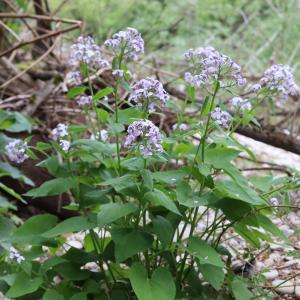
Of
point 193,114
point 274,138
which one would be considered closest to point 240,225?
point 274,138

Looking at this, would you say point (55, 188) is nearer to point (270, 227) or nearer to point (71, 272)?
point (71, 272)

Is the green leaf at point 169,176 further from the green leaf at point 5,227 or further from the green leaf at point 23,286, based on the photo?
the green leaf at point 5,227

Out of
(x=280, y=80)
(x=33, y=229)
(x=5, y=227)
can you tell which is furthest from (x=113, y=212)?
(x=5, y=227)

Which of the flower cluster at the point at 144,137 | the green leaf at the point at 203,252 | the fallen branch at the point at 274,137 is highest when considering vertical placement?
the flower cluster at the point at 144,137

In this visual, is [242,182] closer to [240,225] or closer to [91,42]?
[240,225]

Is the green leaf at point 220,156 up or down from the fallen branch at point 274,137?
up

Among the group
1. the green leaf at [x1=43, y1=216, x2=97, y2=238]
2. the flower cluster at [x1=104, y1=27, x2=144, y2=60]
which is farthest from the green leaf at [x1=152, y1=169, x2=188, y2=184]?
the flower cluster at [x1=104, y1=27, x2=144, y2=60]

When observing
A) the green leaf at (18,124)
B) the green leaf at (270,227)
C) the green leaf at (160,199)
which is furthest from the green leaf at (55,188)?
the green leaf at (18,124)
